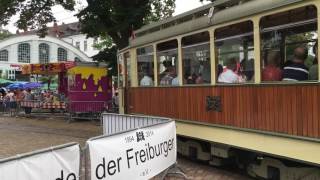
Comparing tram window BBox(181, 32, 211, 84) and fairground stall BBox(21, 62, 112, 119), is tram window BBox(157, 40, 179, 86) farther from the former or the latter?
fairground stall BBox(21, 62, 112, 119)

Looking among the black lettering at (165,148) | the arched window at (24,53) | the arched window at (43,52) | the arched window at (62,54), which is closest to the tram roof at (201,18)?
the black lettering at (165,148)

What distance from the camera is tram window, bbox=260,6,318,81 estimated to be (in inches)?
294

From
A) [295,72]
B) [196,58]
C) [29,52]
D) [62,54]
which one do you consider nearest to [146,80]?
[196,58]

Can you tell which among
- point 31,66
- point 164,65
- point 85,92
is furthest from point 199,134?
point 31,66

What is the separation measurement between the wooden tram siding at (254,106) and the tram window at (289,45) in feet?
0.75

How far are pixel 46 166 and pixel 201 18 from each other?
5605mm

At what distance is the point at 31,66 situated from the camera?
102 feet

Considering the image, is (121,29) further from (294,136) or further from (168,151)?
(294,136)

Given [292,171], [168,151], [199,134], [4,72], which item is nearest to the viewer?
[292,171]

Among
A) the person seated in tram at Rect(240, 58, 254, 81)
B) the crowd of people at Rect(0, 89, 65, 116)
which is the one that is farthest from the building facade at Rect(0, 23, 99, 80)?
the person seated in tram at Rect(240, 58, 254, 81)

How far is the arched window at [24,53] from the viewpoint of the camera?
65.5m

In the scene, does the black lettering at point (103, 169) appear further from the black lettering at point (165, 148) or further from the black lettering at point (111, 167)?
the black lettering at point (165, 148)

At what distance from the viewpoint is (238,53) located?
918cm

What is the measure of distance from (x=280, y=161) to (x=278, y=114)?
0.91 meters
